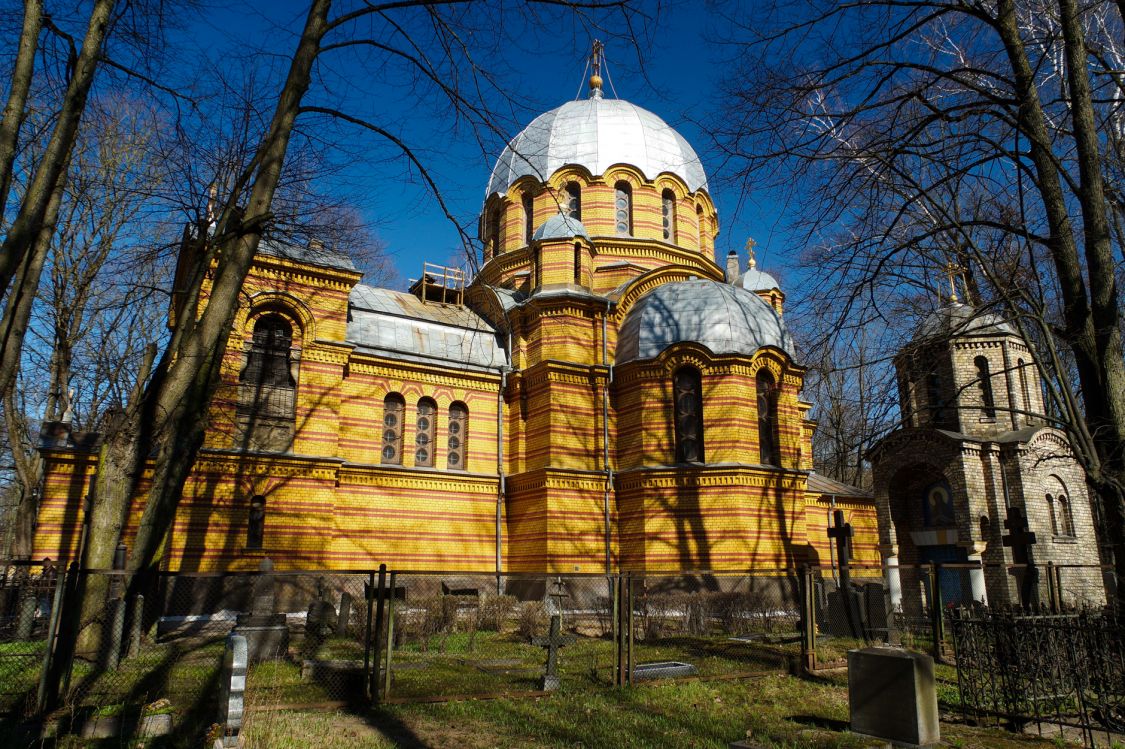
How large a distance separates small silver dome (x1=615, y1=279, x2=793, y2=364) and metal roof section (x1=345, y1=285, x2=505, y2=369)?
12.3 ft

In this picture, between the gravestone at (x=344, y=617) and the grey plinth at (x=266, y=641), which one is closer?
the grey plinth at (x=266, y=641)

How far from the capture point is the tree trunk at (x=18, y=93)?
6059mm

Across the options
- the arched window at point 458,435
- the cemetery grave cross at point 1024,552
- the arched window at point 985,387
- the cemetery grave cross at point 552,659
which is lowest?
the cemetery grave cross at point 552,659

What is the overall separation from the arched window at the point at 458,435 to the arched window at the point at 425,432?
48cm

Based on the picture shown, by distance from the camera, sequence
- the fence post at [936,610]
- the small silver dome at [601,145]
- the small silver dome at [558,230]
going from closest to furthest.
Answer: the fence post at [936,610] → the small silver dome at [558,230] → the small silver dome at [601,145]

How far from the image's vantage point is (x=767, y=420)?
18594mm

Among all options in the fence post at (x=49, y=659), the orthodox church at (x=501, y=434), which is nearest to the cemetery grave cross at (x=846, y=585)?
the orthodox church at (x=501, y=434)

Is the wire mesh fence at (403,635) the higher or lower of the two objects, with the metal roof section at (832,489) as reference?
lower

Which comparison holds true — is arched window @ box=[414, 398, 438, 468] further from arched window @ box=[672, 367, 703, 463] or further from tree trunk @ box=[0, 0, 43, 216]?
tree trunk @ box=[0, 0, 43, 216]

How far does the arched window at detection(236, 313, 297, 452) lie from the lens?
16062 mm

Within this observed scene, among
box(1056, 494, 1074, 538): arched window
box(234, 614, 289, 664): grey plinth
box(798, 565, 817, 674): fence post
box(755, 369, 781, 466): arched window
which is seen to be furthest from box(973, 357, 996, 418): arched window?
box(234, 614, 289, 664): grey plinth

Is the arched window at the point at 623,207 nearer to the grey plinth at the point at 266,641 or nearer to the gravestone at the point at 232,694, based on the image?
the grey plinth at the point at 266,641

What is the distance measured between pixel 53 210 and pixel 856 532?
23426 mm

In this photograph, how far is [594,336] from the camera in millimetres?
19719
